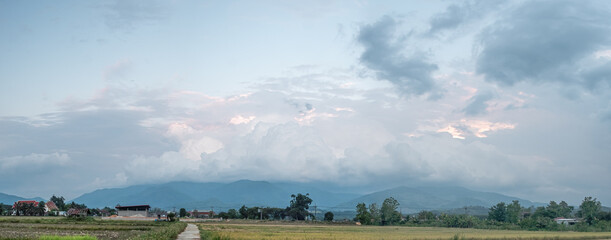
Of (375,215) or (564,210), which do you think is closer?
(375,215)

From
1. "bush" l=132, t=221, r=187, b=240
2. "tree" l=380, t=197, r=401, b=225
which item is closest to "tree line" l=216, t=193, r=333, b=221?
"tree" l=380, t=197, r=401, b=225

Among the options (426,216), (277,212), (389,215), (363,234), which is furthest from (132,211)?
(363,234)

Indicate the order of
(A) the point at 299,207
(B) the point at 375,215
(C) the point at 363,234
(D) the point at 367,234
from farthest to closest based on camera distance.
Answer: (A) the point at 299,207
(B) the point at 375,215
(D) the point at 367,234
(C) the point at 363,234

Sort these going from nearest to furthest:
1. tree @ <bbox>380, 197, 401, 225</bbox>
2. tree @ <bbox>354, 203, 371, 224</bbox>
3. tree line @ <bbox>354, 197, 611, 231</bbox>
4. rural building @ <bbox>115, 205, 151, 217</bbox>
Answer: tree line @ <bbox>354, 197, 611, 231</bbox> → rural building @ <bbox>115, 205, 151, 217</bbox> → tree @ <bbox>354, 203, 371, 224</bbox> → tree @ <bbox>380, 197, 401, 225</bbox>

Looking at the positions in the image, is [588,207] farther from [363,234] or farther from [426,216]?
[363,234]

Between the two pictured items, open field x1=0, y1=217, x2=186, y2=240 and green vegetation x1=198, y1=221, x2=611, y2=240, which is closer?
open field x1=0, y1=217, x2=186, y2=240

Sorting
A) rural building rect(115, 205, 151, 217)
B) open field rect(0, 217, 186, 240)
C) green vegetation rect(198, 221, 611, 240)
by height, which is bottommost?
green vegetation rect(198, 221, 611, 240)

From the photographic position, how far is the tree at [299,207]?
5807 inches

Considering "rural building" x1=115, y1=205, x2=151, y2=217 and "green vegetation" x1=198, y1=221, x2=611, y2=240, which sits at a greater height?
"rural building" x1=115, y1=205, x2=151, y2=217

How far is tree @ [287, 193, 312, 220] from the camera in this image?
14750 cm

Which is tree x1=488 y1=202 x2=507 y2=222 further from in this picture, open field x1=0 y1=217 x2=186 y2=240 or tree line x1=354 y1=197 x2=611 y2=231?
open field x1=0 y1=217 x2=186 y2=240

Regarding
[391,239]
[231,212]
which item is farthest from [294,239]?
[231,212]

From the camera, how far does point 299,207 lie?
5999 inches

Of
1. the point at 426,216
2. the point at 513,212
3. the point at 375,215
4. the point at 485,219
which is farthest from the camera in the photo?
the point at 375,215
